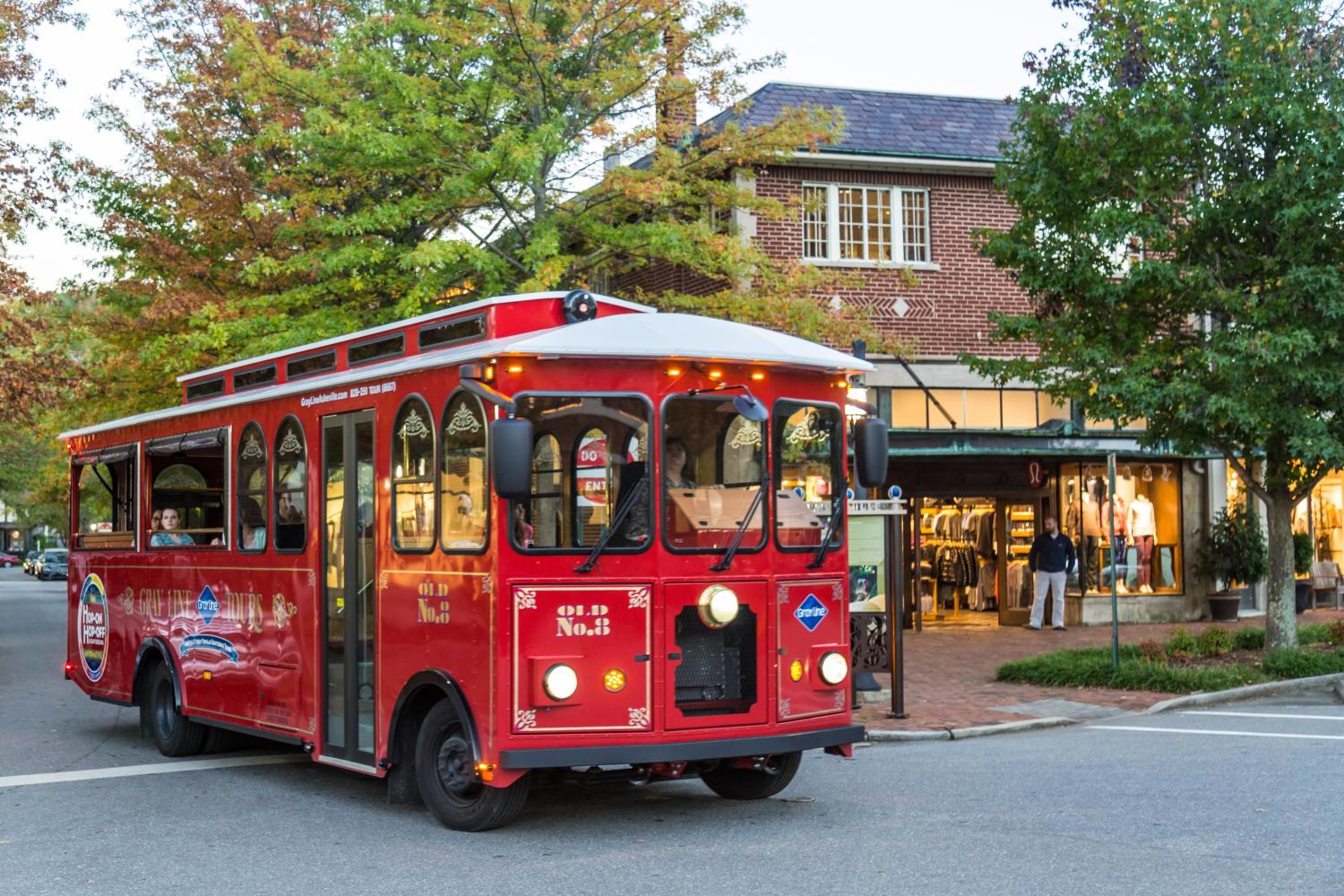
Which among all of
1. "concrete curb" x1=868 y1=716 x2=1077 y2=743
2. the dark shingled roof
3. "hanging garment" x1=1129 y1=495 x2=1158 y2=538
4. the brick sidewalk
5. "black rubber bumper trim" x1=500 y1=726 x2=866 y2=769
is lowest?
"concrete curb" x1=868 y1=716 x2=1077 y2=743

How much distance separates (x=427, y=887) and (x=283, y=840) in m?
1.67

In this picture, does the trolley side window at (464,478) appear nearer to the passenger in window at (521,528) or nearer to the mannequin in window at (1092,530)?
the passenger in window at (521,528)

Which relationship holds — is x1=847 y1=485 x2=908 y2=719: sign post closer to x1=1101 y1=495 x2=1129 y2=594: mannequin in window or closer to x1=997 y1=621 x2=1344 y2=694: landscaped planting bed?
x1=997 y1=621 x2=1344 y2=694: landscaped planting bed

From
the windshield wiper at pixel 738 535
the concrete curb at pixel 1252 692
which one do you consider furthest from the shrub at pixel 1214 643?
the windshield wiper at pixel 738 535

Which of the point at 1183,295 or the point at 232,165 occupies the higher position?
the point at 232,165

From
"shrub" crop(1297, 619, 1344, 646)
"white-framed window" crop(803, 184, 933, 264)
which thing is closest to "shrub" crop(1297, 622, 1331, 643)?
"shrub" crop(1297, 619, 1344, 646)

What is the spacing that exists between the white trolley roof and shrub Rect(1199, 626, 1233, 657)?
32.1ft

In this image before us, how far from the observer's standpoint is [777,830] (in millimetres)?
8625

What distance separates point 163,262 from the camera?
2197 cm

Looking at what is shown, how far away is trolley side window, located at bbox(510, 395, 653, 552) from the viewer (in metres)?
8.45

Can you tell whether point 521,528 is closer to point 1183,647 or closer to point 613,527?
point 613,527

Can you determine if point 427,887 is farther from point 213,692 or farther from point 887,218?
point 887,218

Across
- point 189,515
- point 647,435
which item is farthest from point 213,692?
point 647,435

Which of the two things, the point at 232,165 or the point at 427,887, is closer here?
the point at 427,887
